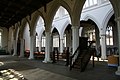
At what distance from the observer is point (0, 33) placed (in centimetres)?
2758

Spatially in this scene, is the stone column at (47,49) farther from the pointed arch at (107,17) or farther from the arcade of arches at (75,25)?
the pointed arch at (107,17)

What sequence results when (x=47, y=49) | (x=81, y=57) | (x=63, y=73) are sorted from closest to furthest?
(x=63, y=73)
(x=81, y=57)
(x=47, y=49)

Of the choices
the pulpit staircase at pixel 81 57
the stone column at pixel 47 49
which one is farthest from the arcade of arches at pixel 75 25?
the pulpit staircase at pixel 81 57

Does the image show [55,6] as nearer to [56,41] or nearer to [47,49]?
[47,49]

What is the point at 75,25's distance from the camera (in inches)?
387

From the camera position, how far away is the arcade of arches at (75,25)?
32.3 feet

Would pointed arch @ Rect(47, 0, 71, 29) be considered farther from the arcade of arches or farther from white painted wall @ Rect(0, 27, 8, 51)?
white painted wall @ Rect(0, 27, 8, 51)

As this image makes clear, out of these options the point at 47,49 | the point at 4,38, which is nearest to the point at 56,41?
the point at 4,38

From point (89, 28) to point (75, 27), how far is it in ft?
42.6

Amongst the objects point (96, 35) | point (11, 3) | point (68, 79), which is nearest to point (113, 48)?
point (96, 35)

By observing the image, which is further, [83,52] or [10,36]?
[10,36]

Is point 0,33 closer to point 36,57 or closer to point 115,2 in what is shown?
point 36,57

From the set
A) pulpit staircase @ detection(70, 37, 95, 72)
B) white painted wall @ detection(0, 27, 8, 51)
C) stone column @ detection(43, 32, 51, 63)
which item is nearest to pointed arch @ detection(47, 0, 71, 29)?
stone column @ detection(43, 32, 51, 63)

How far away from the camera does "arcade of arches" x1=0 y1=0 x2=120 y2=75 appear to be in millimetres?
9852
